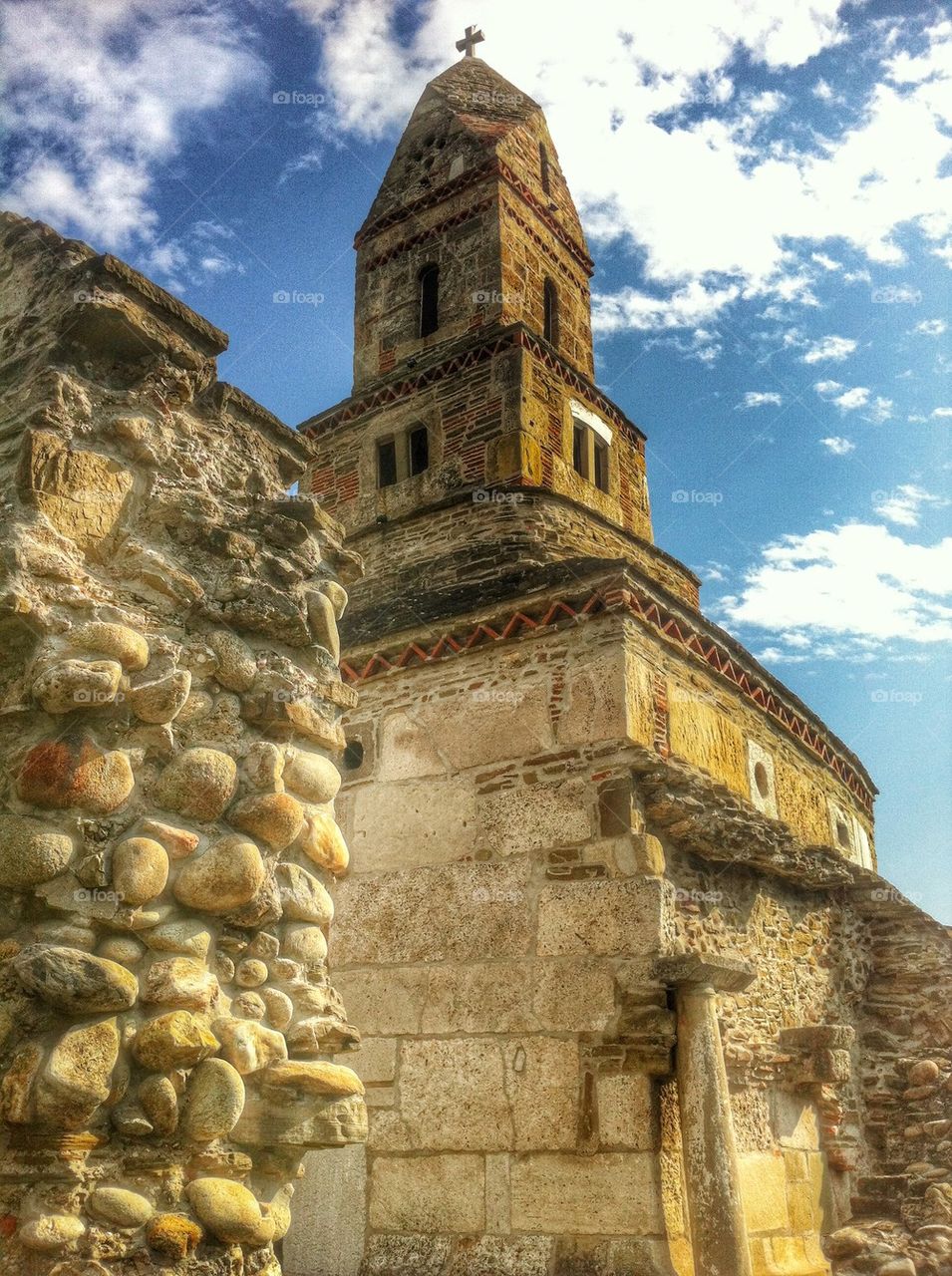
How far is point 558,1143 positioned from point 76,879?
451 cm

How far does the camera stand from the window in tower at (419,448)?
1127cm

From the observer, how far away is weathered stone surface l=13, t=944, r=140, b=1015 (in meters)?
2.09

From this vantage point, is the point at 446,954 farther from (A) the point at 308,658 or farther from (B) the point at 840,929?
(A) the point at 308,658

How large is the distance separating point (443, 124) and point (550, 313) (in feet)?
10.6

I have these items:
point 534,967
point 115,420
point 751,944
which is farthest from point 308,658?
point 751,944

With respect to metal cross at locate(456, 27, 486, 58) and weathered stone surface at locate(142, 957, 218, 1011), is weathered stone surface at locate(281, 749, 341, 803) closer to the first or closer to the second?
weathered stone surface at locate(142, 957, 218, 1011)

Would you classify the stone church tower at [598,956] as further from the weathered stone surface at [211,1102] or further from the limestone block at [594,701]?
the weathered stone surface at [211,1102]

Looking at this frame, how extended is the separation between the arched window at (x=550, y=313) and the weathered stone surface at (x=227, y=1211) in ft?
38.2

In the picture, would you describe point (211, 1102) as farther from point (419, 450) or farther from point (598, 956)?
point (419, 450)

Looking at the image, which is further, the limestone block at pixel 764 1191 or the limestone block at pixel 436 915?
the limestone block at pixel 436 915

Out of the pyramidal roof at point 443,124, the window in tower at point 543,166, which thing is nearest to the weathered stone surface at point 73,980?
the pyramidal roof at point 443,124

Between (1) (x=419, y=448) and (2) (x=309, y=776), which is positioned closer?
(2) (x=309, y=776)

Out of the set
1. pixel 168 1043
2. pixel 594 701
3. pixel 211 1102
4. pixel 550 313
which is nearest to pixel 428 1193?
pixel 594 701

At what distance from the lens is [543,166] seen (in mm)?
13969
